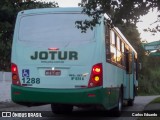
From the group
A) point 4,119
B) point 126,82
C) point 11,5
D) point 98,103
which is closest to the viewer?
point 98,103

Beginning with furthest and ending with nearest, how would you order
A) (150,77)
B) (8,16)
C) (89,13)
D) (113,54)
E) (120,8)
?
(150,77)
(8,16)
(113,54)
(89,13)
(120,8)

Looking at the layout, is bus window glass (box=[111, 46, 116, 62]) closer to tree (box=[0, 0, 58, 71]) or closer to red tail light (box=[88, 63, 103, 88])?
red tail light (box=[88, 63, 103, 88])

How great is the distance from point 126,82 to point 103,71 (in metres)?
6.30

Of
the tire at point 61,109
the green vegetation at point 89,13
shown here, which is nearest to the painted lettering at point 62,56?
the green vegetation at point 89,13

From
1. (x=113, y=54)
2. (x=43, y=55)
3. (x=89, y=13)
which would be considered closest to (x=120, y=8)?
(x=89, y=13)

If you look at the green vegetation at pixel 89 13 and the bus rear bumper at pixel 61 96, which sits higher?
the green vegetation at pixel 89 13

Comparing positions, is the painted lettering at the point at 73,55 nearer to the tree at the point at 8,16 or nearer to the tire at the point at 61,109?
the tire at the point at 61,109

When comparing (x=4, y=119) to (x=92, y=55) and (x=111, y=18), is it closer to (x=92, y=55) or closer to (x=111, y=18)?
(x=92, y=55)

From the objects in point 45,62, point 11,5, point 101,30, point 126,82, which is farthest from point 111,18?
point 11,5

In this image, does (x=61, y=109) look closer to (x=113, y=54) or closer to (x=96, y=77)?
(x=113, y=54)

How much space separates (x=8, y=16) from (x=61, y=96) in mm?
9915

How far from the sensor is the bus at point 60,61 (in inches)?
392

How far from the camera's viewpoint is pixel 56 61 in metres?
10.2

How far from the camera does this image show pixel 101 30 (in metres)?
10.4
